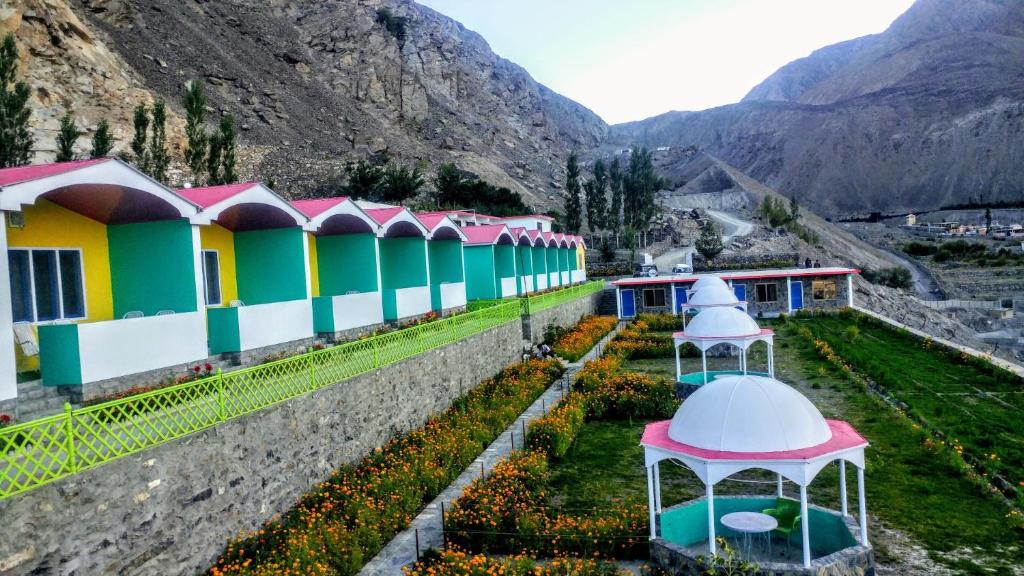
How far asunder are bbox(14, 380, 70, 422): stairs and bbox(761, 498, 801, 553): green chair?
950 cm

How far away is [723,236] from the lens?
224 feet

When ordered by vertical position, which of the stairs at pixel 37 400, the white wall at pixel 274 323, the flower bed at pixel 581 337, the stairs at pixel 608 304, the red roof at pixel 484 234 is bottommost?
the flower bed at pixel 581 337

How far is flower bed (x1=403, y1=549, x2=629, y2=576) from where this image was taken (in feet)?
24.3

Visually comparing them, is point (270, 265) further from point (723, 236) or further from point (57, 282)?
point (723, 236)

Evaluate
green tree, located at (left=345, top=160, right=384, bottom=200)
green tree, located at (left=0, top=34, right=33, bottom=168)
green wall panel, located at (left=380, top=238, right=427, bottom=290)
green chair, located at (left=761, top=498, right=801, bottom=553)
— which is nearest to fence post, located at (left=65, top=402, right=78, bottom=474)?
green chair, located at (left=761, top=498, right=801, bottom=553)

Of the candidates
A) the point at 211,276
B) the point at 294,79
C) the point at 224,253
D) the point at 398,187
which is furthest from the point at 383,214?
the point at 294,79

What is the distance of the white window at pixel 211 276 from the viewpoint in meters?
13.8

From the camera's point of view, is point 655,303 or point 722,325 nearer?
point 722,325

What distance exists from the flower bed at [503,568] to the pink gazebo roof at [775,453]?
1.57 m

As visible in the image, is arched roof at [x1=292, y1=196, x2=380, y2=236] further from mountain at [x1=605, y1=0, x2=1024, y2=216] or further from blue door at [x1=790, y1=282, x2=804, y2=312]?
mountain at [x1=605, y1=0, x2=1024, y2=216]

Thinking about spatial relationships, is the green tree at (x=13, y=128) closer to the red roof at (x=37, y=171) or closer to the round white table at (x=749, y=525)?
the red roof at (x=37, y=171)

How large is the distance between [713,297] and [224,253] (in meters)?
17.1

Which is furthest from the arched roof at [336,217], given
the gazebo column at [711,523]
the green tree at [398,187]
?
the green tree at [398,187]

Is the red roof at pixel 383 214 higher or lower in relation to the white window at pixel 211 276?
Answer: higher
